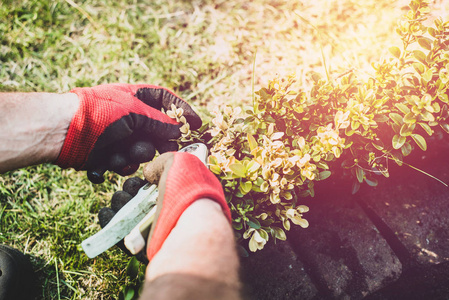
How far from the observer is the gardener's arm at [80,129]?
1.51 m

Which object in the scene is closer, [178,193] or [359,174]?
[178,193]

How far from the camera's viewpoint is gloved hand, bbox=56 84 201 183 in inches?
59.9

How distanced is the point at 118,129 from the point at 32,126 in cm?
43

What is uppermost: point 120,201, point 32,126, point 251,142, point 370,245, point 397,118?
point 397,118

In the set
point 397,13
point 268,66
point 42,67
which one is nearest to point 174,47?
point 268,66

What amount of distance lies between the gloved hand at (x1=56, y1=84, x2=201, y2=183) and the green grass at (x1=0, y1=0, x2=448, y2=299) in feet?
2.26

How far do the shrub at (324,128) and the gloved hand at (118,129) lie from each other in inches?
9.0

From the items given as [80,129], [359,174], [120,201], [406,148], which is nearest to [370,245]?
[359,174]

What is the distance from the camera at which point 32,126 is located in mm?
1545

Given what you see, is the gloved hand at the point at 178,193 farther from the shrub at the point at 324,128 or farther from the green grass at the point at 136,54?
the green grass at the point at 136,54

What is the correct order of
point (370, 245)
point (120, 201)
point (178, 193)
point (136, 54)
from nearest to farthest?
point (178, 193) < point (120, 201) < point (370, 245) < point (136, 54)

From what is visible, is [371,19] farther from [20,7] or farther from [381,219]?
[20,7]

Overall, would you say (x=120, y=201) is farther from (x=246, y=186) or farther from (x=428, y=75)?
(x=428, y=75)

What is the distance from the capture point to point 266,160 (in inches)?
53.0
